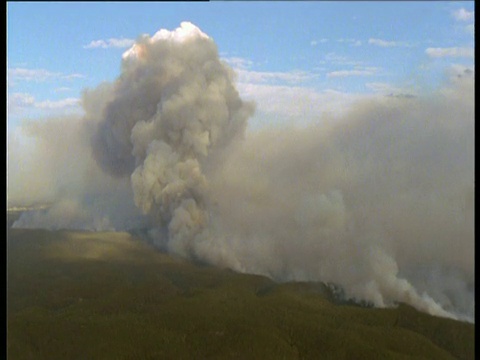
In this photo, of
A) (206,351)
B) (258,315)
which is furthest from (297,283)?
(206,351)

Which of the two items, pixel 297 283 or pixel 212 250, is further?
pixel 212 250

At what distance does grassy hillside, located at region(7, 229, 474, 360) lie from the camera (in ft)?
266

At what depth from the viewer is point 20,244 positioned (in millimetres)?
159125

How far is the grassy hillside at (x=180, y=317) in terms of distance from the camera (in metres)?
80.9

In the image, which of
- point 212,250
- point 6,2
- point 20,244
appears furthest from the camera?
point 20,244

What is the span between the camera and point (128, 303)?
110 meters

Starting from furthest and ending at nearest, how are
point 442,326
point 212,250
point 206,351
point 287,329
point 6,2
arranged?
point 212,250 → point 442,326 → point 287,329 → point 206,351 → point 6,2

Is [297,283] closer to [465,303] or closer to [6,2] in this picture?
[465,303]

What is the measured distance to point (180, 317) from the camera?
96.8 m

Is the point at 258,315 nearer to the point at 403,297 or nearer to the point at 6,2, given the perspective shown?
the point at 403,297

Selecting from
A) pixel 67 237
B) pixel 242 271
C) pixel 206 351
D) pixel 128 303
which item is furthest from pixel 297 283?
pixel 67 237
